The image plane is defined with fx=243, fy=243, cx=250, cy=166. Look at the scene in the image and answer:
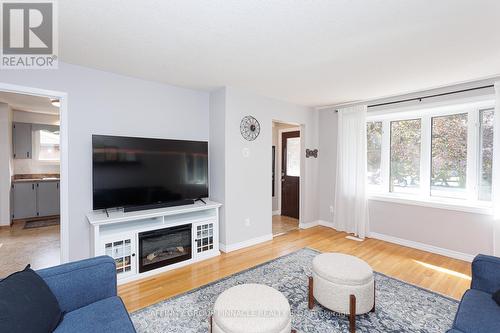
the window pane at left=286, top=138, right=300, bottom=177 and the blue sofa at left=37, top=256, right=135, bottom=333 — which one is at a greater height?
the window pane at left=286, top=138, right=300, bottom=177

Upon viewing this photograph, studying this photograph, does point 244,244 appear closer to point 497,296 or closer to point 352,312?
point 352,312

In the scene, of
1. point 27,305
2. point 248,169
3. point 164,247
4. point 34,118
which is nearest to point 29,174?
point 34,118

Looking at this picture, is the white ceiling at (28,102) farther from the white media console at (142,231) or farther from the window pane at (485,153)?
the window pane at (485,153)

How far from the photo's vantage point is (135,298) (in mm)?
2434

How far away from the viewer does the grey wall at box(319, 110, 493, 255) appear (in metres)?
3.27

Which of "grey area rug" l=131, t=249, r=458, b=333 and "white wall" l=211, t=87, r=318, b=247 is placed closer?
"grey area rug" l=131, t=249, r=458, b=333

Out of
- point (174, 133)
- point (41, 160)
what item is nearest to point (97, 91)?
point (174, 133)

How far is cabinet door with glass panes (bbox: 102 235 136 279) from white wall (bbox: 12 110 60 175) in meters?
4.54

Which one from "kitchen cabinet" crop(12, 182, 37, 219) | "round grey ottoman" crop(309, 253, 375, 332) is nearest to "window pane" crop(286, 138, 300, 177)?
"round grey ottoman" crop(309, 253, 375, 332)

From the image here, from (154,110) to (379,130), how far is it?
12.5 ft

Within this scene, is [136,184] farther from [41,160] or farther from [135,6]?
[41,160]

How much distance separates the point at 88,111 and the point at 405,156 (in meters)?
4.72

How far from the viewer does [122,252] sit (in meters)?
2.73

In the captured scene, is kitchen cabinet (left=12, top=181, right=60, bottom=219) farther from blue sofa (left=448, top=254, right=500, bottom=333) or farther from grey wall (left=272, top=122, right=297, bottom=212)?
blue sofa (left=448, top=254, right=500, bottom=333)
